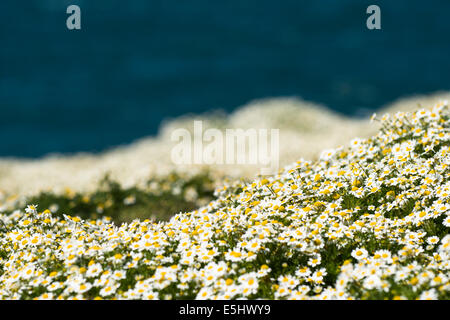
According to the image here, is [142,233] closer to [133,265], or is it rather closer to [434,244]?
[133,265]

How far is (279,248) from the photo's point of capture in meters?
5.66

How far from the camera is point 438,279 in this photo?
14.9ft

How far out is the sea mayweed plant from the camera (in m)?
4.93
